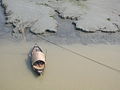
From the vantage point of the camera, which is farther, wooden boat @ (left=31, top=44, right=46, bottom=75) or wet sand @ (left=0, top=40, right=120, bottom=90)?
wooden boat @ (left=31, top=44, right=46, bottom=75)

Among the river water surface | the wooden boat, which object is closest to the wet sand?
the river water surface

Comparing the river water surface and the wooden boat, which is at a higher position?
the wooden boat

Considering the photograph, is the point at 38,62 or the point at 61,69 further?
the point at 61,69

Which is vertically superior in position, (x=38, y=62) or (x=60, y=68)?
(x=38, y=62)

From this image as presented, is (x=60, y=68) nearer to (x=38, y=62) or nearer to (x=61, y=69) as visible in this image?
(x=61, y=69)

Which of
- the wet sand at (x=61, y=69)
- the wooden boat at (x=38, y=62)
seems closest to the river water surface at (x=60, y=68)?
the wet sand at (x=61, y=69)

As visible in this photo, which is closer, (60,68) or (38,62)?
(38,62)

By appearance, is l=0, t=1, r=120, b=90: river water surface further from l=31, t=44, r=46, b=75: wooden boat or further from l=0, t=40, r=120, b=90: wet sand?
l=31, t=44, r=46, b=75: wooden boat

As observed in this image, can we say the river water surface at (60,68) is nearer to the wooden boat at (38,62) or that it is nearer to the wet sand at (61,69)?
the wet sand at (61,69)

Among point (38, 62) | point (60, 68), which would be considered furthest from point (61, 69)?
point (38, 62)
